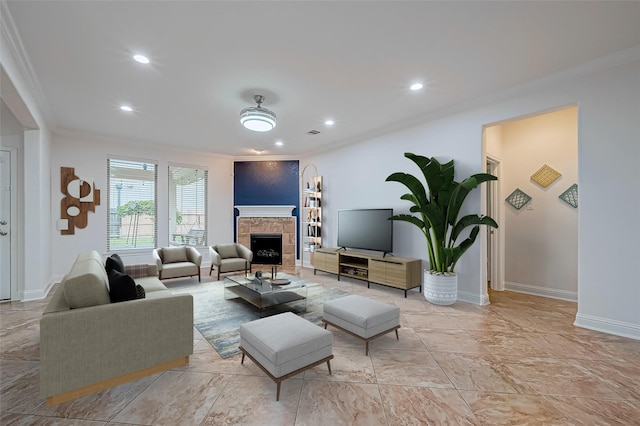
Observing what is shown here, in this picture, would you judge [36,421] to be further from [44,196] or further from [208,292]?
[44,196]

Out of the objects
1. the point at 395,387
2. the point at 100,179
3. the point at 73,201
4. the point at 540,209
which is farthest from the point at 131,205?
the point at 540,209

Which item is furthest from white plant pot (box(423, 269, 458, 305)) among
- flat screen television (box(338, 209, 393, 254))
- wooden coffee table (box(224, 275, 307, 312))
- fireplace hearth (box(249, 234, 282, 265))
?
fireplace hearth (box(249, 234, 282, 265))

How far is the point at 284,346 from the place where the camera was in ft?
6.70

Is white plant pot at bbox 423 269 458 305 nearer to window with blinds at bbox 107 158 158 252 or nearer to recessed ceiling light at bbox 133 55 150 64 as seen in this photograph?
recessed ceiling light at bbox 133 55 150 64

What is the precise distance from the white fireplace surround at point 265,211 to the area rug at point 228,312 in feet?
8.32

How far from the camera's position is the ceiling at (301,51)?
2287 mm

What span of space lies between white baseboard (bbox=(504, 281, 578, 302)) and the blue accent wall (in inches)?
182

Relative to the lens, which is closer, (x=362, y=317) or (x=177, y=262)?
(x=362, y=317)

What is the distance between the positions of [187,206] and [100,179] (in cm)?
179

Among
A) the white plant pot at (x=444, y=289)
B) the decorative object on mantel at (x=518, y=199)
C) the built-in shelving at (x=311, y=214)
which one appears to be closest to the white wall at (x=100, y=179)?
the built-in shelving at (x=311, y=214)

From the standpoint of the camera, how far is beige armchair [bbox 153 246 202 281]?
4.94 meters

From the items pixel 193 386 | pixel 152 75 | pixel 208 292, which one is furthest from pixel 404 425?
pixel 152 75

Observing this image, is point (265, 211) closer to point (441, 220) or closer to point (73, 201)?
point (73, 201)

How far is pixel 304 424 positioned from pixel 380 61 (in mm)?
3283
